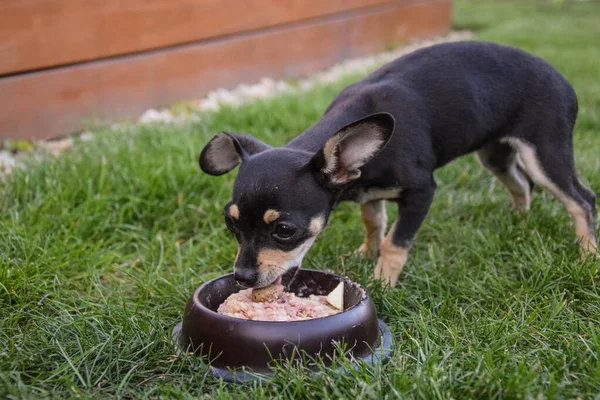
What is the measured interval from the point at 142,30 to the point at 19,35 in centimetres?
144

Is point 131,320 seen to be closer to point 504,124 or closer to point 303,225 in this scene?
point 303,225

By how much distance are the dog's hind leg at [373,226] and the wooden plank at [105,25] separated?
3.20 metres

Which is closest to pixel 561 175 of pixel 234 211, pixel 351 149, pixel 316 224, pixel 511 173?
pixel 511 173

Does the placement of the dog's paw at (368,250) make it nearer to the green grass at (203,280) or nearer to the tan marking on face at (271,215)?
the green grass at (203,280)

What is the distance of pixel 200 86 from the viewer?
7.67 m

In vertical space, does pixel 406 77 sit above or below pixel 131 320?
above

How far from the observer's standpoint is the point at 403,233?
12.2 ft

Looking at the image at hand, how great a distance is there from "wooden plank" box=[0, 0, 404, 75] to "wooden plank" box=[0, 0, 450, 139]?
11 centimetres

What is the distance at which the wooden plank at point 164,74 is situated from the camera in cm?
589

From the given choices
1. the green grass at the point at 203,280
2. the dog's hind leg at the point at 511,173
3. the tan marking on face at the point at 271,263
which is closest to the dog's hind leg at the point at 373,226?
the green grass at the point at 203,280

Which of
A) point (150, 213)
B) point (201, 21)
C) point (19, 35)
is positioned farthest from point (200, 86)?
point (150, 213)

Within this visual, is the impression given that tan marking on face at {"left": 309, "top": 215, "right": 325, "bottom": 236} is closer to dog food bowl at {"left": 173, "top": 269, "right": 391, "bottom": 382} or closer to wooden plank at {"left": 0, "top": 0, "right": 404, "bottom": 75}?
dog food bowl at {"left": 173, "top": 269, "right": 391, "bottom": 382}

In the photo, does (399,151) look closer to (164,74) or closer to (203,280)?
(203,280)

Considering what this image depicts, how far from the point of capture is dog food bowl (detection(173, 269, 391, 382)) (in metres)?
2.72
